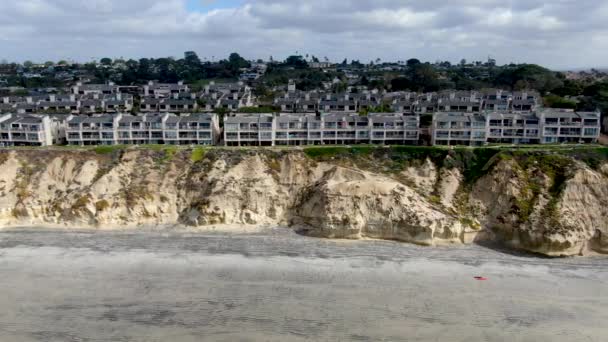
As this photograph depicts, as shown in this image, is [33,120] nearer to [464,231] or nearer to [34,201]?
[34,201]

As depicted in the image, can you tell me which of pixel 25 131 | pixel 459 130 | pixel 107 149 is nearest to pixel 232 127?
pixel 107 149

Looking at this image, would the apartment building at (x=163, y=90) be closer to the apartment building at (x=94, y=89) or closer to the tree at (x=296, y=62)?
the apartment building at (x=94, y=89)

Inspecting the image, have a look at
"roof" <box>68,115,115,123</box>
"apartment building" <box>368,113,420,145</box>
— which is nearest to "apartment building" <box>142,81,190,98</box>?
"roof" <box>68,115,115,123</box>

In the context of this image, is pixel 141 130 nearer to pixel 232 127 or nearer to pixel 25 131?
pixel 232 127

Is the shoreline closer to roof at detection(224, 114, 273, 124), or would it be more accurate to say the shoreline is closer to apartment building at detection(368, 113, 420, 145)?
roof at detection(224, 114, 273, 124)

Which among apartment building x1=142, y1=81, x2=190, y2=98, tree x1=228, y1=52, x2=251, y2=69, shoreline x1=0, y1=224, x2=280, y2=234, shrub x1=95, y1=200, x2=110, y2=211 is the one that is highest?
tree x1=228, y1=52, x2=251, y2=69

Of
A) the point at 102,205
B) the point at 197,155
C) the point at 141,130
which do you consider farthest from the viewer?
the point at 141,130

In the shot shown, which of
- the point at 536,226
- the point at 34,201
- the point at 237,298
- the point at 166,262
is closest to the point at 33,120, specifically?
the point at 34,201
